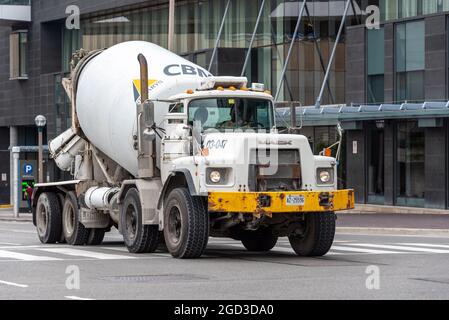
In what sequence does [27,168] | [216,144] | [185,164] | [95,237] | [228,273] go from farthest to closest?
1. [27,168]
2. [95,237]
3. [185,164]
4. [216,144]
5. [228,273]

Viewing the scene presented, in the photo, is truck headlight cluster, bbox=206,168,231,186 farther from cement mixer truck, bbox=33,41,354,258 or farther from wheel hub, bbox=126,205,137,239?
wheel hub, bbox=126,205,137,239

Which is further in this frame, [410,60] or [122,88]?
[410,60]

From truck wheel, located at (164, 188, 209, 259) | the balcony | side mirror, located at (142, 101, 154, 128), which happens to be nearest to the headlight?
truck wheel, located at (164, 188, 209, 259)

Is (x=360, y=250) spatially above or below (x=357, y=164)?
below

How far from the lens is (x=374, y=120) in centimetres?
4388

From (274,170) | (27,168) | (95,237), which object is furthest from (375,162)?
(274,170)

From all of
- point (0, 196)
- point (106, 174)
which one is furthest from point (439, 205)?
point (0, 196)

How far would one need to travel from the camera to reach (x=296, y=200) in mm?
20125

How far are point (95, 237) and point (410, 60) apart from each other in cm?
1897

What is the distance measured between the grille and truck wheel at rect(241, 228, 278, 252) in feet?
9.34

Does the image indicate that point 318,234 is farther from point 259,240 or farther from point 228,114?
point 228,114

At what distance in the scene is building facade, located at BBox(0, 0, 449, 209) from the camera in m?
41.7

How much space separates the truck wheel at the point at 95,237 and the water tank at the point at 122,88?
6.86ft

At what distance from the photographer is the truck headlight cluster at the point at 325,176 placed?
20.8 m
